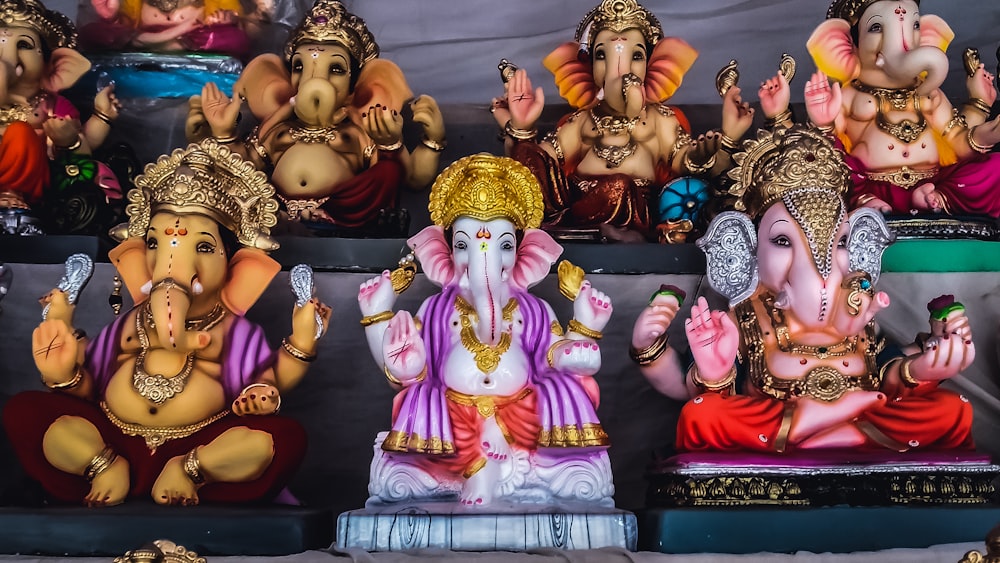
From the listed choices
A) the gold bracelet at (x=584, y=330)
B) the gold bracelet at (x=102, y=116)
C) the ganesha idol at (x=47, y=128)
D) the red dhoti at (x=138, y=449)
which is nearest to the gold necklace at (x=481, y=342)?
the gold bracelet at (x=584, y=330)

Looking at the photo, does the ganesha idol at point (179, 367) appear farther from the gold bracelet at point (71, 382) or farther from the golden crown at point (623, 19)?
the golden crown at point (623, 19)

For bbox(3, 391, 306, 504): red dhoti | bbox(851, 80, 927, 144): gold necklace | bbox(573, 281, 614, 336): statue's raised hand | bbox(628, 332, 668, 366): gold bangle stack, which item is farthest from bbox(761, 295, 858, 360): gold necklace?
bbox(3, 391, 306, 504): red dhoti

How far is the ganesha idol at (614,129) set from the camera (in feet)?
8.99

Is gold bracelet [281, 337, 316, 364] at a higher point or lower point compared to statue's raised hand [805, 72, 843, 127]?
lower

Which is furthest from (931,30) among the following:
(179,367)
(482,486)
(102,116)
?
(102,116)

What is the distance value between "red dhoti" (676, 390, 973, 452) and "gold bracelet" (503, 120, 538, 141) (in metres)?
0.87

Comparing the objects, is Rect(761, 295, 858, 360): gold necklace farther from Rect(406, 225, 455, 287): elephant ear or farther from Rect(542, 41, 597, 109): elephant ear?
Rect(542, 41, 597, 109): elephant ear

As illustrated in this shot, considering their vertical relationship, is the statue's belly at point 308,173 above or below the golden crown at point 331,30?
below

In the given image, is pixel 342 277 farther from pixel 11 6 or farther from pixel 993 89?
pixel 993 89

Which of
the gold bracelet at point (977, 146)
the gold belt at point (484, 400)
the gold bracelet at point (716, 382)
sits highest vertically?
the gold bracelet at point (977, 146)

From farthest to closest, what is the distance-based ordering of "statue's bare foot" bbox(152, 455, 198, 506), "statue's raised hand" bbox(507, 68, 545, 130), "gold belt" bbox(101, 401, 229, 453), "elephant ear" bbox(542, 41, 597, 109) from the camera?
1. "elephant ear" bbox(542, 41, 597, 109)
2. "statue's raised hand" bbox(507, 68, 545, 130)
3. "gold belt" bbox(101, 401, 229, 453)
4. "statue's bare foot" bbox(152, 455, 198, 506)

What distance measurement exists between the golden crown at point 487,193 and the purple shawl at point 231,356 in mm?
448

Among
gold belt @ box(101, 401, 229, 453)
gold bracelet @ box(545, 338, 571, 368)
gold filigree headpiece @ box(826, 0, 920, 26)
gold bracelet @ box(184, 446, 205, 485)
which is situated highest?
gold filigree headpiece @ box(826, 0, 920, 26)

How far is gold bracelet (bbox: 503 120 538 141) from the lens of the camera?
9.05ft
